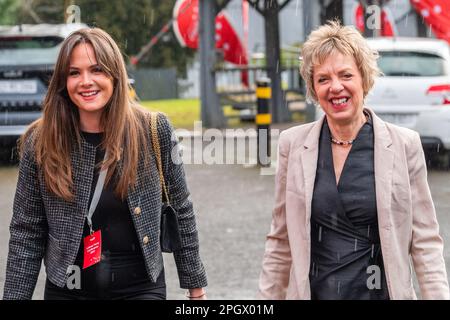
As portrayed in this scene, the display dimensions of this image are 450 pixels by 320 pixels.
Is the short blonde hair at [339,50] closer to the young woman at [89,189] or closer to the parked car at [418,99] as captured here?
the young woman at [89,189]

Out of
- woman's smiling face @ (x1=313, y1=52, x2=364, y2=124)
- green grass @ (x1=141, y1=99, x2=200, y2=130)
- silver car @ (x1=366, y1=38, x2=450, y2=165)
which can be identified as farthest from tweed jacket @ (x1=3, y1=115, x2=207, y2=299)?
green grass @ (x1=141, y1=99, x2=200, y2=130)

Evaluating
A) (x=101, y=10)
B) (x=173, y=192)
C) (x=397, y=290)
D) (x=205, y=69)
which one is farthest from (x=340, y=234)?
(x=101, y=10)

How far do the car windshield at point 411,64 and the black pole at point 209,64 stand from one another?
6628mm

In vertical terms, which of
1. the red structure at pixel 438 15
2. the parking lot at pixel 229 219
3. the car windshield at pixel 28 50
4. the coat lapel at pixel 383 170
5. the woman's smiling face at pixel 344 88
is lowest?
the parking lot at pixel 229 219

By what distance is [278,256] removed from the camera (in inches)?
131

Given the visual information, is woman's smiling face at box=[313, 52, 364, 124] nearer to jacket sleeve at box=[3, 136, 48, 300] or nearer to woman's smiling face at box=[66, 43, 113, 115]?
woman's smiling face at box=[66, 43, 113, 115]

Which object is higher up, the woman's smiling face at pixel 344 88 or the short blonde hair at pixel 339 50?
the short blonde hair at pixel 339 50

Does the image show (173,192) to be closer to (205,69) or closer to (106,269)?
(106,269)

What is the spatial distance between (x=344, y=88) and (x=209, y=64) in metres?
15.4

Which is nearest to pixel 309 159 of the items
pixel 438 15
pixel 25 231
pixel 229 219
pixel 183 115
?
pixel 25 231

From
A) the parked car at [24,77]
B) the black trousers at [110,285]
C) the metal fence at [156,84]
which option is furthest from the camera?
the metal fence at [156,84]

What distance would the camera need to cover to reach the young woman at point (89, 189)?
3.36 meters

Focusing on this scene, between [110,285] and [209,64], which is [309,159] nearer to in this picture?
[110,285]

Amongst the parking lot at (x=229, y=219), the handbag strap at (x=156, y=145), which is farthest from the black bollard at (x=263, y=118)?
the handbag strap at (x=156, y=145)
